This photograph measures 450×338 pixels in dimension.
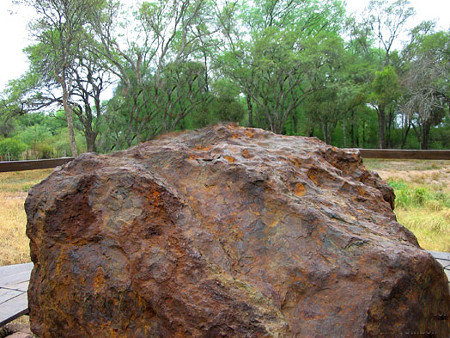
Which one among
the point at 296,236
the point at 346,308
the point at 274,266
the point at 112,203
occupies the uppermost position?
the point at 112,203

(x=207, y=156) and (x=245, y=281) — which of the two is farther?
(x=207, y=156)

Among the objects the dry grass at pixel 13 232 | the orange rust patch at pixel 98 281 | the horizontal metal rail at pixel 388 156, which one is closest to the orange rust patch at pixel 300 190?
the orange rust patch at pixel 98 281

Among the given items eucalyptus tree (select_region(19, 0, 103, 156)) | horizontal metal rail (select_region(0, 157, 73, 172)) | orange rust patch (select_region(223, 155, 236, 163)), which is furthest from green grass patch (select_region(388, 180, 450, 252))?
eucalyptus tree (select_region(19, 0, 103, 156))

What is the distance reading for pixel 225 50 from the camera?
66.6 ft

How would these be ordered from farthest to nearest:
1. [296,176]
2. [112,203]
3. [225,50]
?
[225,50], [296,176], [112,203]

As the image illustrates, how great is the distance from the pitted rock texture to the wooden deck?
80 cm

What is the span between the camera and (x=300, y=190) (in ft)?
5.90

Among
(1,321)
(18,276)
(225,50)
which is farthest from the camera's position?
(225,50)

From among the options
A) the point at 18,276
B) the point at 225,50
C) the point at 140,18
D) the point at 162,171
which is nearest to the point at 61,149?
the point at 140,18

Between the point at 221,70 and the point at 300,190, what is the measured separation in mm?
19161

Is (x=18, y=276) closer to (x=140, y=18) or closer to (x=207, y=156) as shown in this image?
(x=207, y=156)

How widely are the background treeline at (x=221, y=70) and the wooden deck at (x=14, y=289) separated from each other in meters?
14.2

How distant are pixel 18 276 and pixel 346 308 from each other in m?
3.07

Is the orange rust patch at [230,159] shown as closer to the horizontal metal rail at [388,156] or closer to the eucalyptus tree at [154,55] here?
the horizontal metal rail at [388,156]
